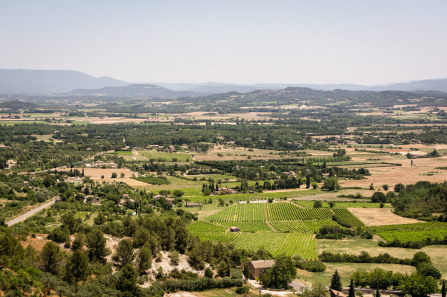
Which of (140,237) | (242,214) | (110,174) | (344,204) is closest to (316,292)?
(140,237)

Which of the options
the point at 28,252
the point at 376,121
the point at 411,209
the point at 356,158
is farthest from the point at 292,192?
the point at 376,121

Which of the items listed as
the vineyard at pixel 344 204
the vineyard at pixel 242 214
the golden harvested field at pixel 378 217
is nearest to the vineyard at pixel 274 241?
the vineyard at pixel 242 214

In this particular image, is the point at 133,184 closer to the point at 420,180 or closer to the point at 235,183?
the point at 235,183

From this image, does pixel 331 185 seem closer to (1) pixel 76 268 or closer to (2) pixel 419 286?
(2) pixel 419 286

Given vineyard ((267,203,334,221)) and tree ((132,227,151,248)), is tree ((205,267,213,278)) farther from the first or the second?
vineyard ((267,203,334,221))

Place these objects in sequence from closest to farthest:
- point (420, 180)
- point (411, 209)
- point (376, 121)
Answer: point (411, 209)
point (420, 180)
point (376, 121)

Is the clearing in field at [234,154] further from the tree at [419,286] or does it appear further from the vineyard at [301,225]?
the tree at [419,286]

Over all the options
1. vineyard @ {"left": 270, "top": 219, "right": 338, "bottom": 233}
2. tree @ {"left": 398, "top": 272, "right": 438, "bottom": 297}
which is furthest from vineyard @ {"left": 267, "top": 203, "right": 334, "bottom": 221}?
tree @ {"left": 398, "top": 272, "right": 438, "bottom": 297}
